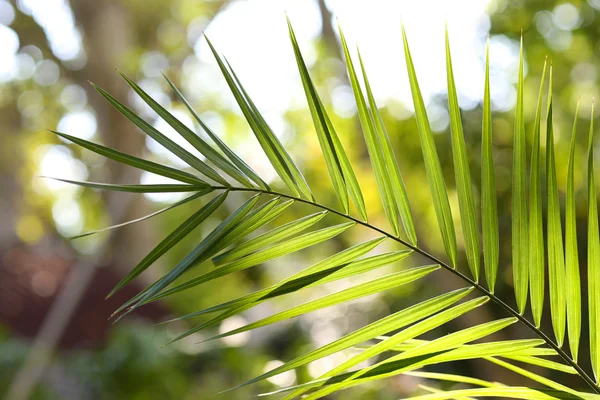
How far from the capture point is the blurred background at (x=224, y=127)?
3.44 meters

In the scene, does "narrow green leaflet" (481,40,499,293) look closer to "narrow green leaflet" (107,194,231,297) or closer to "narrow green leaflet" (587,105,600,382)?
"narrow green leaflet" (587,105,600,382)

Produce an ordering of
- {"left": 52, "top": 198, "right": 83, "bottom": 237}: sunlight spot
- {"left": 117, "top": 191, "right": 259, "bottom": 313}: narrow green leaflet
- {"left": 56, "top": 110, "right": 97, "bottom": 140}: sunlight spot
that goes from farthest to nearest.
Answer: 1. {"left": 52, "top": 198, "right": 83, "bottom": 237}: sunlight spot
2. {"left": 56, "top": 110, "right": 97, "bottom": 140}: sunlight spot
3. {"left": 117, "top": 191, "right": 259, "bottom": 313}: narrow green leaflet

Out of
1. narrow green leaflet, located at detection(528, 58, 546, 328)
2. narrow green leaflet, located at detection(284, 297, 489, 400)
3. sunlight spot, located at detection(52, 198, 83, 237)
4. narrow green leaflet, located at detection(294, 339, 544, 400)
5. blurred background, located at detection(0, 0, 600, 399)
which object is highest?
sunlight spot, located at detection(52, 198, 83, 237)

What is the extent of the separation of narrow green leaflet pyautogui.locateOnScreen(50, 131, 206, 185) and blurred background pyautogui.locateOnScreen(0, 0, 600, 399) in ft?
0.39

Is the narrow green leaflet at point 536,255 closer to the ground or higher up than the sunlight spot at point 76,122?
closer to the ground

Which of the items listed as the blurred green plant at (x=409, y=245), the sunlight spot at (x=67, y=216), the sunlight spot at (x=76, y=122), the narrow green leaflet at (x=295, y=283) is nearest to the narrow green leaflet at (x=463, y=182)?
the blurred green plant at (x=409, y=245)

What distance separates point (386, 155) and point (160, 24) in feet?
27.7

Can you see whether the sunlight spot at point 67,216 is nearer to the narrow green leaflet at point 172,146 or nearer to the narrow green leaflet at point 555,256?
the narrow green leaflet at point 172,146

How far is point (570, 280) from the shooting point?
66cm

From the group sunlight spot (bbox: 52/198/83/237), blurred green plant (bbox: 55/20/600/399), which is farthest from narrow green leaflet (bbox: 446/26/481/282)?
sunlight spot (bbox: 52/198/83/237)

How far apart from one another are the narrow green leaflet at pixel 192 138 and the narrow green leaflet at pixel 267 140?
0.05 m

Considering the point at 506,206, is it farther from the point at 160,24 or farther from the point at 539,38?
the point at 160,24

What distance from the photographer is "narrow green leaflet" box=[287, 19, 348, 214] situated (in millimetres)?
677

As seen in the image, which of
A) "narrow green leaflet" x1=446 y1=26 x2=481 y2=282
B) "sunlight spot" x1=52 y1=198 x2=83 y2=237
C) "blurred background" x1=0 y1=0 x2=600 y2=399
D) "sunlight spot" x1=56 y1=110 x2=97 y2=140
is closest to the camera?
"narrow green leaflet" x1=446 y1=26 x2=481 y2=282
